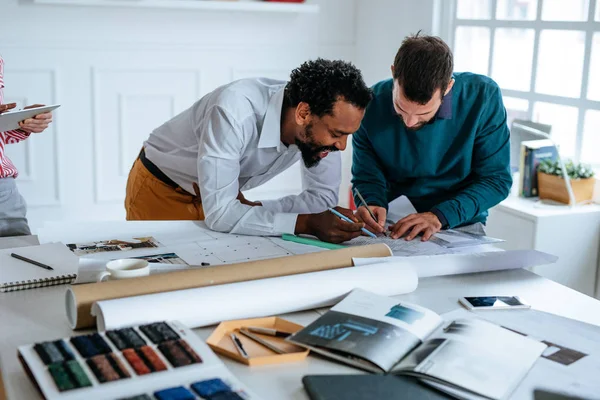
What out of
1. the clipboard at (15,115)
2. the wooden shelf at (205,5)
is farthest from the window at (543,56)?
the clipboard at (15,115)

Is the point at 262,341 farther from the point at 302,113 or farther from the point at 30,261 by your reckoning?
the point at 302,113

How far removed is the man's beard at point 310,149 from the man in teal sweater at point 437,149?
17 centimetres

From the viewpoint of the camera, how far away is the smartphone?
1603mm

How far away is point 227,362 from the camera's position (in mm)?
1322

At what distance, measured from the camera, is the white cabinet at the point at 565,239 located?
3.25m

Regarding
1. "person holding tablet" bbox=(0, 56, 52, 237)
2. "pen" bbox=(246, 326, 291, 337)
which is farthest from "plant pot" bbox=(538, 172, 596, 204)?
"pen" bbox=(246, 326, 291, 337)

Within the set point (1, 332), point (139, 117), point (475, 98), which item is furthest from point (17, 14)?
point (1, 332)

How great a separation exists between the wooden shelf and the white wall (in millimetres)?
133

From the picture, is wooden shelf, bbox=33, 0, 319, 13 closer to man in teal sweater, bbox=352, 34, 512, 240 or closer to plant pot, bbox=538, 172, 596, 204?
plant pot, bbox=538, 172, 596, 204

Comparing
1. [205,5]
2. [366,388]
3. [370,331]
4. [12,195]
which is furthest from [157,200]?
[205,5]

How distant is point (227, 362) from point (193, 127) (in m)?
1.42

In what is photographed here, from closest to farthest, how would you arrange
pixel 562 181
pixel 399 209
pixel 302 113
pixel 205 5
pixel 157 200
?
pixel 302 113
pixel 399 209
pixel 157 200
pixel 562 181
pixel 205 5

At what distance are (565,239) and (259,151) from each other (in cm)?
159

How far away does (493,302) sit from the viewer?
5.34ft
